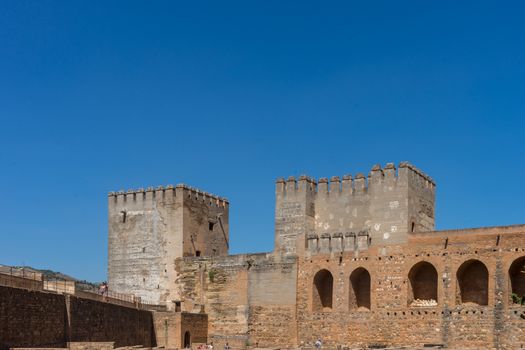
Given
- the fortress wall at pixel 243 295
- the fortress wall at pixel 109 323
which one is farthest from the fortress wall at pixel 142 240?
the fortress wall at pixel 109 323

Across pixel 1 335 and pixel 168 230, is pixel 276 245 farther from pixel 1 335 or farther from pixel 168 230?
pixel 1 335

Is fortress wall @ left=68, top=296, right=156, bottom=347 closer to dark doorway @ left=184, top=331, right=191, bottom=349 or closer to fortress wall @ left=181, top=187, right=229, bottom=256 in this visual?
dark doorway @ left=184, top=331, right=191, bottom=349

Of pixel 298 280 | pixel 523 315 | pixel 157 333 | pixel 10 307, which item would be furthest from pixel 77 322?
pixel 523 315

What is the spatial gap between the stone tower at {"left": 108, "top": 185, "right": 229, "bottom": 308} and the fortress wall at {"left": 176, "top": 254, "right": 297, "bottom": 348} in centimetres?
109

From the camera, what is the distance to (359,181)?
38.2m

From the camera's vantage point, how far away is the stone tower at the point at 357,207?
36656 millimetres

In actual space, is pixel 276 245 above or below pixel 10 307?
above

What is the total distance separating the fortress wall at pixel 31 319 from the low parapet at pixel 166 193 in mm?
13712

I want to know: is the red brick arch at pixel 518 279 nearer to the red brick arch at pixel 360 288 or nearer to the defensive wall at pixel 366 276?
the defensive wall at pixel 366 276

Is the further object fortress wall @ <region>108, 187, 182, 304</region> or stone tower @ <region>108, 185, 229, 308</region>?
fortress wall @ <region>108, 187, 182, 304</region>

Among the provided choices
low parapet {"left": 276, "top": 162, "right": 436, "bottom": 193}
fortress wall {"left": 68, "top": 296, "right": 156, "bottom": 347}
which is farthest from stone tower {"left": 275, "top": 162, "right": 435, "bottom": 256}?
fortress wall {"left": 68, "top": 296, "right": 156, "bottom": 347}

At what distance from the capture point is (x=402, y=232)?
36062 mm

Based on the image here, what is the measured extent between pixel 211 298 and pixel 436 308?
11484 mm

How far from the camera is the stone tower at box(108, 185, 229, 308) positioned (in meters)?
42.6
